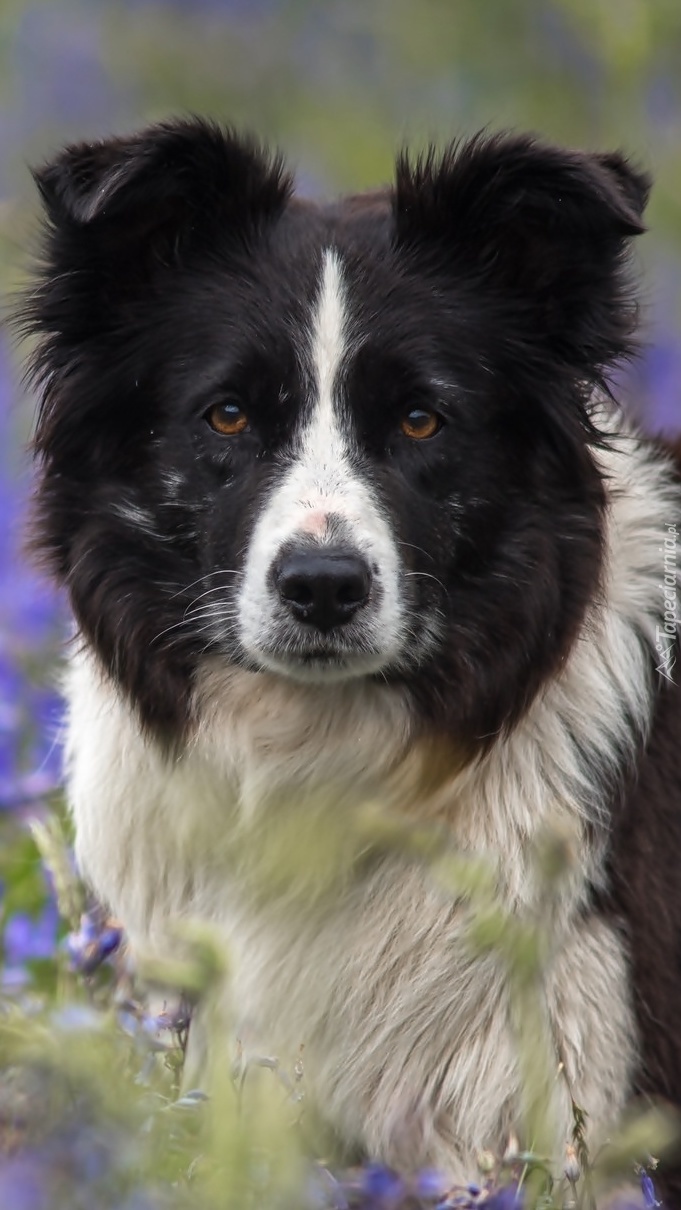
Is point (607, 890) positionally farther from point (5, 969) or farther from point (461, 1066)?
point (5, 969)

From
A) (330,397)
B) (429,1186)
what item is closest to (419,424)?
(330,397)

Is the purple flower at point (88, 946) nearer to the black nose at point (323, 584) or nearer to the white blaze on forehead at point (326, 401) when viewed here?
the black nose at point (323, 584)

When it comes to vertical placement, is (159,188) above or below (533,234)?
below

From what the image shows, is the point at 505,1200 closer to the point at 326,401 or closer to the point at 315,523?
the point at 315,523

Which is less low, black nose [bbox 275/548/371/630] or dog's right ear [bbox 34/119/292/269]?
dog's right ear [bbox 34/119/292/269]

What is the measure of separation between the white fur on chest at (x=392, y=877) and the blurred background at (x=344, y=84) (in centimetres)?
190

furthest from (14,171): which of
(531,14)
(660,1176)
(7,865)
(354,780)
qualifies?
(660,1176)

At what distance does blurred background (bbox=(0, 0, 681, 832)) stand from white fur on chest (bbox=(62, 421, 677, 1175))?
74.6 inches

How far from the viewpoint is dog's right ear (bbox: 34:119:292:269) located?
3.55 meters

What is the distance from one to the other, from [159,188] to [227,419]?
0.53 m

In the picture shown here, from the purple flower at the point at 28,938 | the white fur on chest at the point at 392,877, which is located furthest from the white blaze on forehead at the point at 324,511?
the purple flower at the point at 28,938

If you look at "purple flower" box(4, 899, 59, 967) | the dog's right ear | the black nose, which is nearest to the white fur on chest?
"purple flower" box(4, 899, 59, 967)

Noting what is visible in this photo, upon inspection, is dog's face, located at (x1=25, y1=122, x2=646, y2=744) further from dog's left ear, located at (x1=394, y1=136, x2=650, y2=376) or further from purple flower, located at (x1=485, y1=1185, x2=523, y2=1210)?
purple flower, located at (x1=485, y1=1185, x2=523, y2=1210)

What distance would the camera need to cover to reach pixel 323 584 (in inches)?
133
